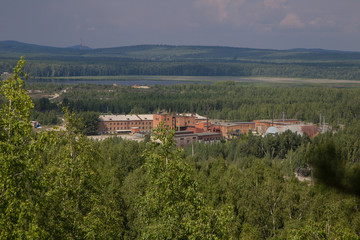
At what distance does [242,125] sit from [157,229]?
51.5 meters

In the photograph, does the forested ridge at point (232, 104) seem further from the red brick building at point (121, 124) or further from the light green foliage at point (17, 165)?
the light green foliage at point (17, 165)

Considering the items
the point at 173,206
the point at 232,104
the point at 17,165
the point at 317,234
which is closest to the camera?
the point at 17,165

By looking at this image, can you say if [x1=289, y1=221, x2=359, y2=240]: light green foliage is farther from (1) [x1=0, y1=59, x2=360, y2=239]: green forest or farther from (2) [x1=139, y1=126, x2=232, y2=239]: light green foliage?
(2) [x1=139, y1=126, x2=232, y2=239]: light green foliage

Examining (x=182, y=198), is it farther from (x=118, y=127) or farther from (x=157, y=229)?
(x=118, y=127)

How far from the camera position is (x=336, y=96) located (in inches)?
3297

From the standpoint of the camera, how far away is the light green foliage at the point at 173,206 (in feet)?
24.6

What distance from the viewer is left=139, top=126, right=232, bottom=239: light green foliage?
24.6ft

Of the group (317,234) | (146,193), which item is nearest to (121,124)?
(317,234)

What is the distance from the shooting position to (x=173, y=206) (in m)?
7.71

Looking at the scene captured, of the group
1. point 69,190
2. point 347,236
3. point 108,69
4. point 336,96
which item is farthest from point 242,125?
point 108,69

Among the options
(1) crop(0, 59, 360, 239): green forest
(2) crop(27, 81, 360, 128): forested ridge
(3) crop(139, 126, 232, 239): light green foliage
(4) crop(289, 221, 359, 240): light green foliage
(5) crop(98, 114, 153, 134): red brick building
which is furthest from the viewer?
(2) crop(27, 81, 360, 128): forested ridge

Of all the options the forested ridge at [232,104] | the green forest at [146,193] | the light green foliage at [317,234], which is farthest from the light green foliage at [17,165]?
the forested ridge at [232,104]

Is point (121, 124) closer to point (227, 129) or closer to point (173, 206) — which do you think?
point (227, 129)

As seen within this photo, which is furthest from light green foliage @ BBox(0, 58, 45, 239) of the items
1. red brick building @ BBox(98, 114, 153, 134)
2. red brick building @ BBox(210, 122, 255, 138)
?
red brick building @ BBox(98, 114, 153, 134)
